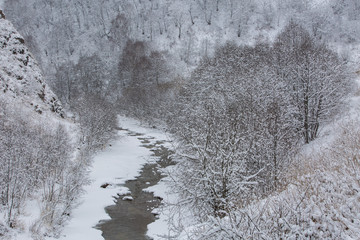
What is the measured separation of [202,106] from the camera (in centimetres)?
2511

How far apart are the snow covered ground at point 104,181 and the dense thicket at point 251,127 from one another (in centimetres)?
476

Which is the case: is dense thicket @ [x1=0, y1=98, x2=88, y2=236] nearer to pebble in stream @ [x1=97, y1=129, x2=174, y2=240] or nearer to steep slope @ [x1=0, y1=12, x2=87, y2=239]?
steep slope @ [x1=0, y1=12, x2=87, y2=239]

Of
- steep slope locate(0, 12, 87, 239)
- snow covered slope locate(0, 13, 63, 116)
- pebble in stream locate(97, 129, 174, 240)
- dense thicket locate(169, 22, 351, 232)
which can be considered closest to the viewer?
dense thicket locate(169, 22, 351, 232)

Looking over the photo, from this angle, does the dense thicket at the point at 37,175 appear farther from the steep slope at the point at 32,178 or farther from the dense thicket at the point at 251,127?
the dense thicket at the point at 251,127

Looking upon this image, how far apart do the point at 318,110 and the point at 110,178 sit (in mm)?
18651

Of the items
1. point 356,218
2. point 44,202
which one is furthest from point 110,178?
point 356,218

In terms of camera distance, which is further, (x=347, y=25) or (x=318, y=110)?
(x=347, y=25)

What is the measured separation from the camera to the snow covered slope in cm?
2715

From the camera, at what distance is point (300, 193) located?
654cm

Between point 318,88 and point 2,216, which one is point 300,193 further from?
point 318,88

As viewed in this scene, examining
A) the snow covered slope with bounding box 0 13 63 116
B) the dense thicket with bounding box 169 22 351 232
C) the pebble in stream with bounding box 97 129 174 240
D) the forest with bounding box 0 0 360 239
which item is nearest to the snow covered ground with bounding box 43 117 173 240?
the pebble in stream with bounding box 97 129 174 240

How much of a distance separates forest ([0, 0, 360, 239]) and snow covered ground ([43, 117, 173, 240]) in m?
0.85

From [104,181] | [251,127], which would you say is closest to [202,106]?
[251,127]

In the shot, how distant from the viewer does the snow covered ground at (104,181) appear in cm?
1458
